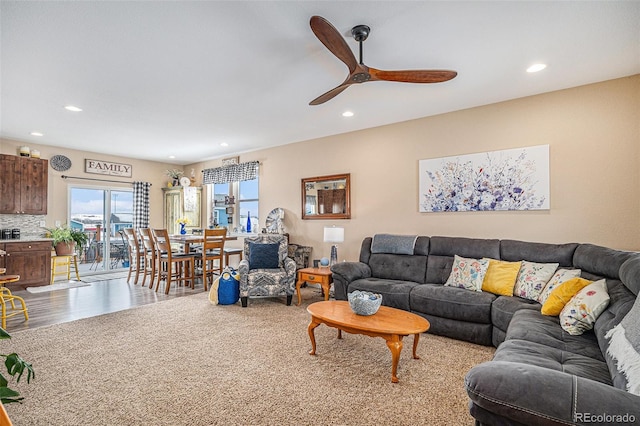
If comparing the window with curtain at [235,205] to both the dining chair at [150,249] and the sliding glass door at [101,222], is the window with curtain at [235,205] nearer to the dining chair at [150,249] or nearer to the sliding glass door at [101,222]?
the dining chair at [150,249]

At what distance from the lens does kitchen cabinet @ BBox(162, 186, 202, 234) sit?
7590mm

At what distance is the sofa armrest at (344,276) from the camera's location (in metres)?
4.02

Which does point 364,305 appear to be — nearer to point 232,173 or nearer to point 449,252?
point 449,252

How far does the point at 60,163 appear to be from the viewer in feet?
20.7


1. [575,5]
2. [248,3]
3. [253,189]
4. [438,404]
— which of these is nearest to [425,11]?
[575,5]

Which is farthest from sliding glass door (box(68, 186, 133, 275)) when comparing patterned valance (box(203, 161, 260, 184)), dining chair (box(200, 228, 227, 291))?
dining chair (box(200, 228, 227, 291))

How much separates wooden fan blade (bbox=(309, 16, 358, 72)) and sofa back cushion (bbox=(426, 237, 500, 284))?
253cm

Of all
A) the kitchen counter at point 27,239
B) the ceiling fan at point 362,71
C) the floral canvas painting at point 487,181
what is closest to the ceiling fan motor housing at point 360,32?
the ceiling fan at point 362,71

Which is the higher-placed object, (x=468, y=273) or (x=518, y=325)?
(x=468, y=273)

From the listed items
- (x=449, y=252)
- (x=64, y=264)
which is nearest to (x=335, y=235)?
(x=449, y=252)

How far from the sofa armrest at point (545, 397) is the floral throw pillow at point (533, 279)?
6.44 feet

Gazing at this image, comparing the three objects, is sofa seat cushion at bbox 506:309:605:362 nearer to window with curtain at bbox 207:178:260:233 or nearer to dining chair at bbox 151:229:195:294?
dining chair at bbox 151:229:195:294

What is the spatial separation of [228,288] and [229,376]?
83.7 inches

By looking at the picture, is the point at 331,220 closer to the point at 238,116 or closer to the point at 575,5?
the point at 238,116
